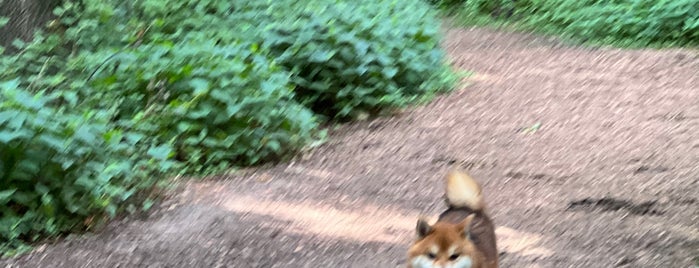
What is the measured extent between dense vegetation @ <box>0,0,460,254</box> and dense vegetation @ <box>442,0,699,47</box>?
14.2 ft

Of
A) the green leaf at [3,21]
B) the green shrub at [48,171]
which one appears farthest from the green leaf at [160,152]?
the green leaf at [3,21]

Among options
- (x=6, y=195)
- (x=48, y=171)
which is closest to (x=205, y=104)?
(x=48, y=171)

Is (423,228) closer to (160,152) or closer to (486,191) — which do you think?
(486,191)

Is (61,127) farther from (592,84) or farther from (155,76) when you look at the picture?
(592,84)

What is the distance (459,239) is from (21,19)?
20.3 feet

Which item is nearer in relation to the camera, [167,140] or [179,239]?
[179,239]

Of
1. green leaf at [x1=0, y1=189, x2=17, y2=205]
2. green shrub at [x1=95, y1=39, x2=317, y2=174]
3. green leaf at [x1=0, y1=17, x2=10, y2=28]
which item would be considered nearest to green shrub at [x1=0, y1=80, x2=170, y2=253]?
green leaf at [x1=0, y1=189, x2=17, y2=205]

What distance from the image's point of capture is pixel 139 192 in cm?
608

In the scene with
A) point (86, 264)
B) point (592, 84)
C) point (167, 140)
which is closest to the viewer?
point (86, 264)

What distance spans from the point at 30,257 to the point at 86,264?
0.43 m

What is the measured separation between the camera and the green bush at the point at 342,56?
8.83 meters

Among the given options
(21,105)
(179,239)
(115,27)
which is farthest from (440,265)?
(115,27)

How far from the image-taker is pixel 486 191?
6191mm

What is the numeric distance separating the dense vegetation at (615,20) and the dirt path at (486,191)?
3223mm
